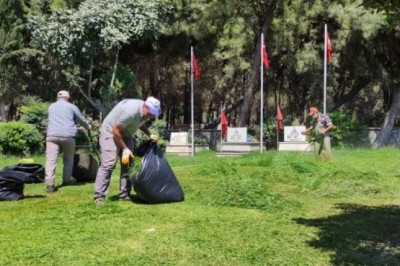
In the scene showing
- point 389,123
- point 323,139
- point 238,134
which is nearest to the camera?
point 323,139

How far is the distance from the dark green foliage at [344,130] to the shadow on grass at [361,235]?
640 inches

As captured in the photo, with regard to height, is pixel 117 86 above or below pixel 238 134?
above

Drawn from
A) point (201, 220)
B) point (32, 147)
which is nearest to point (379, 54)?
point (32, 147)

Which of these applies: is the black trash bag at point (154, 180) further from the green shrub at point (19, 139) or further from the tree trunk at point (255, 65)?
the tree trunk at point (255, 65)

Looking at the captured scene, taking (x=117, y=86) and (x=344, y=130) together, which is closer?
(x=344, y=130)

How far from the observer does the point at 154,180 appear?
6797 millimetres

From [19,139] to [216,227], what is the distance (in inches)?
495

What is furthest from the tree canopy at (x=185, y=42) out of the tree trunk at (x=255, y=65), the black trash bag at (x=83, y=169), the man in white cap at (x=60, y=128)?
the man in white cap at (x=60, y=128)

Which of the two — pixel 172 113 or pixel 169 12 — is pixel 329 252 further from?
pixel 172 113

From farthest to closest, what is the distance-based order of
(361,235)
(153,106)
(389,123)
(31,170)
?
(389,123)
(31,170)
(153,106)
(361,235)

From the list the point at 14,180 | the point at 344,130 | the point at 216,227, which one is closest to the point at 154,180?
the point at 216,227

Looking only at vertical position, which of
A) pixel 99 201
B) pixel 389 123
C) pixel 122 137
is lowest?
pixel 99 201

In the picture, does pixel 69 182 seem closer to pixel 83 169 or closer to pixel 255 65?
pixel 83 169

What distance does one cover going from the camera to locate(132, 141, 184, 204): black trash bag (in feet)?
22.2
